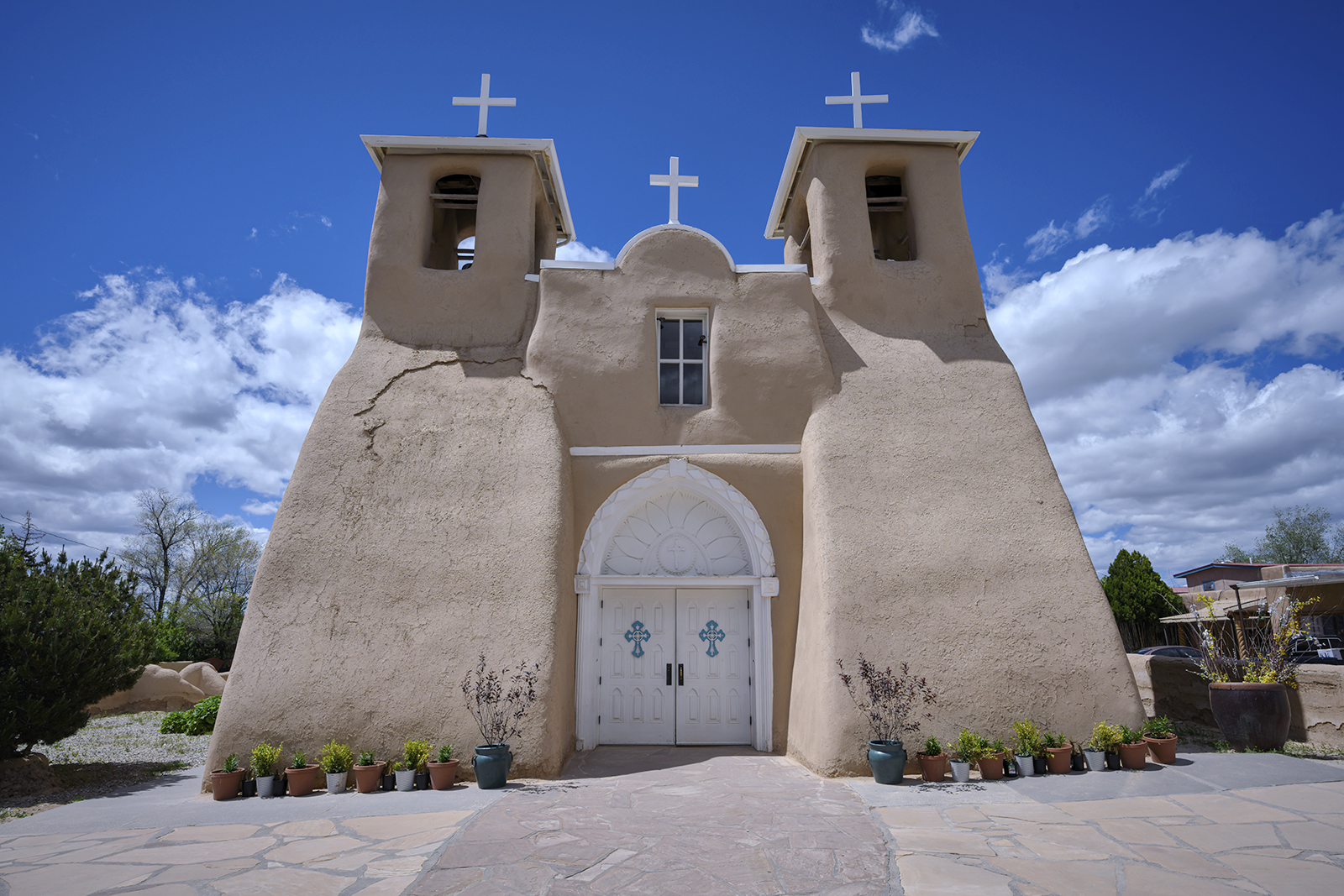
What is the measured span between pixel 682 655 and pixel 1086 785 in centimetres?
489

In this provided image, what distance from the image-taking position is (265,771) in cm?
796

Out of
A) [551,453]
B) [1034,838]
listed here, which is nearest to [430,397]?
[551,453]

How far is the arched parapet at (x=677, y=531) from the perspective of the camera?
33.4ft

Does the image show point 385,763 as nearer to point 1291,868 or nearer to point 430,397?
point 430,397

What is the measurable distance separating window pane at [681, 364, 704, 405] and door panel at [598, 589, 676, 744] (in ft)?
9.04

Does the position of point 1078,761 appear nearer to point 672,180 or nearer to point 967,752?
point 967,752

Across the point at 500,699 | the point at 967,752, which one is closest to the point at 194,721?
the point at 500,699

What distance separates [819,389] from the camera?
410 inches

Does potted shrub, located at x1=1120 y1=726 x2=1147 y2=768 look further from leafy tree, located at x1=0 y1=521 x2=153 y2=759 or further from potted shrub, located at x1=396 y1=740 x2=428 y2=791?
leafy tree, located at x1=0 y1=521 x2=153 y2=759

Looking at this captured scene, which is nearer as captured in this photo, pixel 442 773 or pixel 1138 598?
pixel 442 773

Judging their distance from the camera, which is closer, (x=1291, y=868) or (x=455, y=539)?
(x=1291, y=868)

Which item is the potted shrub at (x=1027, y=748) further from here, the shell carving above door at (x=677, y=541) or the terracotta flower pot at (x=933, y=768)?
the shell carving above door at (x=677, y=541)

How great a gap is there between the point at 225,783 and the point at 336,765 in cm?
113

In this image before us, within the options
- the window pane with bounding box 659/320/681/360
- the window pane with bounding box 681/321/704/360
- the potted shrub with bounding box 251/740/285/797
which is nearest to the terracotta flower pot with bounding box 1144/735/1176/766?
the window pane with bounding box 681/321/704/360
